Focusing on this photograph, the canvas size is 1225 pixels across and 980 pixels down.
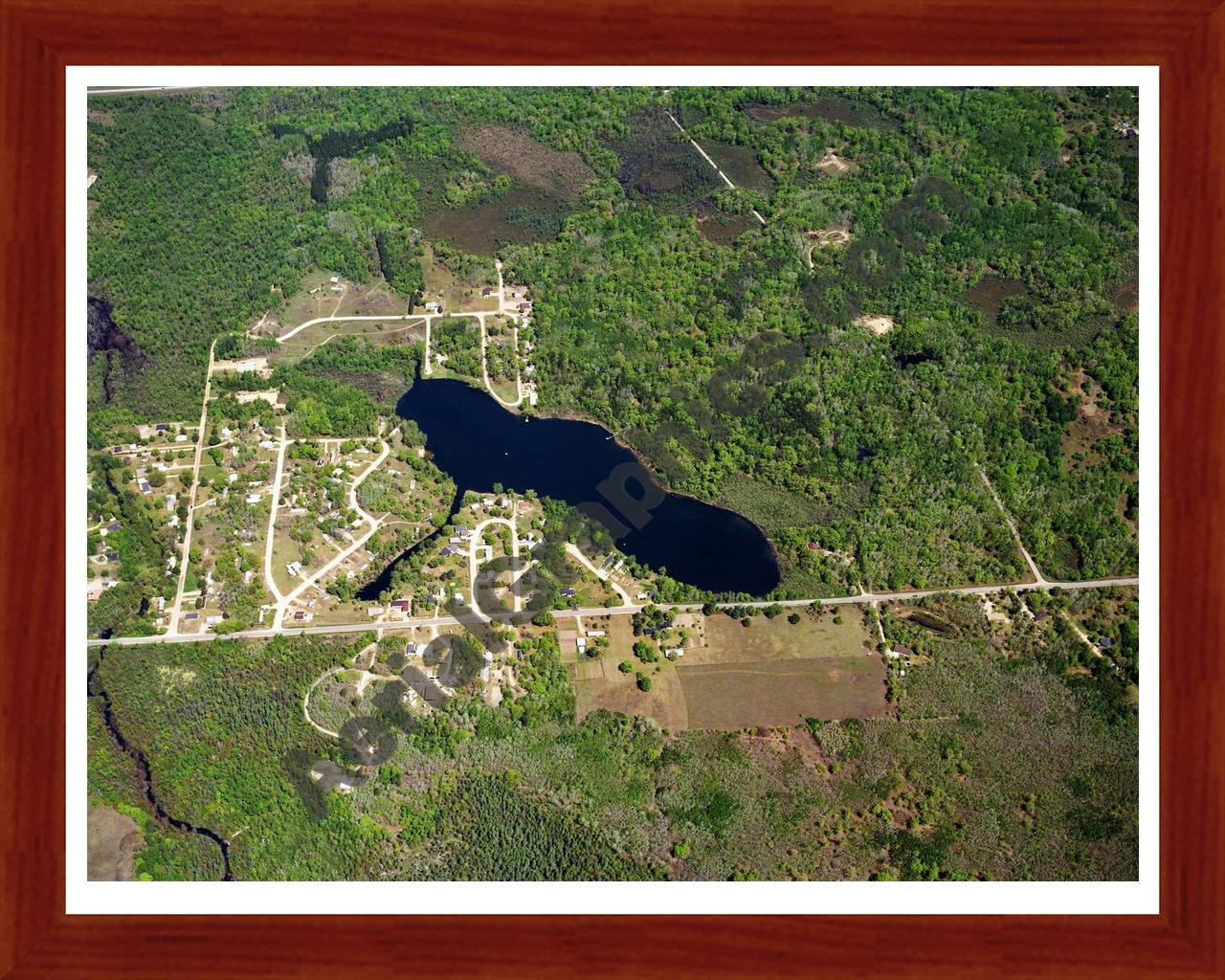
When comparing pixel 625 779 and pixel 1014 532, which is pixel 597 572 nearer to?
pixel 625 779

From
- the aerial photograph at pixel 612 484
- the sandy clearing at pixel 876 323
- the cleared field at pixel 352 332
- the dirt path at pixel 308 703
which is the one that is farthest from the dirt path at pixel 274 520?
the sandy clearing at pixel 876 323

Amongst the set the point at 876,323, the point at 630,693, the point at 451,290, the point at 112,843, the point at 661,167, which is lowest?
the point at 112,843

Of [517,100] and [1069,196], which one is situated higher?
[517,100]

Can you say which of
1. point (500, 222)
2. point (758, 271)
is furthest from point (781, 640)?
point (500, 222)

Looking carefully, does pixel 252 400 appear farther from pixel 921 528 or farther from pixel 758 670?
pixel 921 528

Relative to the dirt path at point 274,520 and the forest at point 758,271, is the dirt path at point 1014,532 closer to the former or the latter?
the forest at point 758,271
